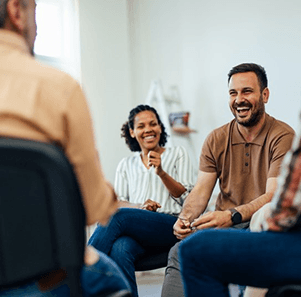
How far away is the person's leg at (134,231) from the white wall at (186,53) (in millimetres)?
1428

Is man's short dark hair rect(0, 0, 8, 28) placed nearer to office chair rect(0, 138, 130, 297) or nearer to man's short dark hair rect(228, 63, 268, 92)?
office chair rect(0, 138, 130, 297)

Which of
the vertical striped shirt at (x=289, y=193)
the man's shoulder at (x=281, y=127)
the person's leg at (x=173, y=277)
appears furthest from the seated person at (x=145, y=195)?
the vertical striped shirt at (x=289, y=193)

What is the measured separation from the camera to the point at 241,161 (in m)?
2.17

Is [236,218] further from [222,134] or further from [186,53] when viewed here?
[186,53]

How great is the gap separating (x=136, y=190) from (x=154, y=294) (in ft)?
2.39

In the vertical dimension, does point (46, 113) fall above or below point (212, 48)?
below

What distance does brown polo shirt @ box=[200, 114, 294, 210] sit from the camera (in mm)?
2070

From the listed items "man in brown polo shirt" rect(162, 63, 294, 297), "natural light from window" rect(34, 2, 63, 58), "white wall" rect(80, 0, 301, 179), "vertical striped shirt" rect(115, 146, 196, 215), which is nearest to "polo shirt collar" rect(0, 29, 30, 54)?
"man in brown polo shirt" rect(162, 63, 294, 297)

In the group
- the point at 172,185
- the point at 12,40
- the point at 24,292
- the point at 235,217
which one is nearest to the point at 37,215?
the point at 24,292

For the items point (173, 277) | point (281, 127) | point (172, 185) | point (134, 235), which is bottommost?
point (173, 277)

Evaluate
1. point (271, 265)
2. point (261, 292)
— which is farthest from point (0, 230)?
point (261, 292)

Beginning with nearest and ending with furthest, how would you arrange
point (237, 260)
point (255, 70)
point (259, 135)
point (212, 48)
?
point (237, 260) < point (259, 135) < point (255, 70) < point (212, 48)

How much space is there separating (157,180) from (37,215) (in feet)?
5.79

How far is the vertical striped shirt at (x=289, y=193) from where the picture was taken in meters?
1.00
